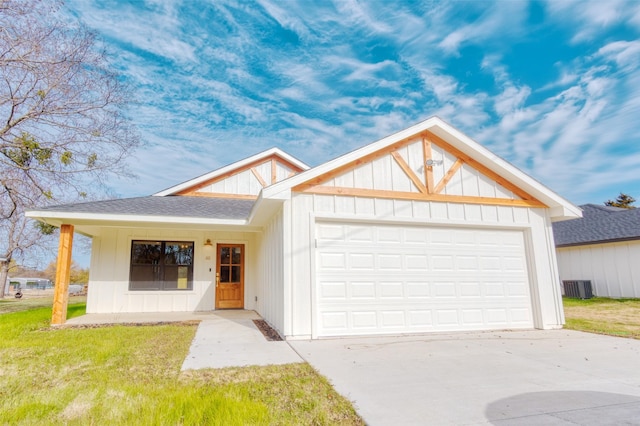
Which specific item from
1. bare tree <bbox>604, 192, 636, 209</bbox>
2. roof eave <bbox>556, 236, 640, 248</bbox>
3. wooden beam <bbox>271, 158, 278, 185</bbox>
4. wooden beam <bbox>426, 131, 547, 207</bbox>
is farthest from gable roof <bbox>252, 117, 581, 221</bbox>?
A: bare tree <bbox>604, 192, 636, 209</bbox>

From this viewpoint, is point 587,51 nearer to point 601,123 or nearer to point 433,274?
point 601,123

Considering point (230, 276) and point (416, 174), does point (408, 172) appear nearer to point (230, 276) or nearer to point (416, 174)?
point (416, 174)

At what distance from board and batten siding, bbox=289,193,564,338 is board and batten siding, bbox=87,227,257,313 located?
5061 millimetres

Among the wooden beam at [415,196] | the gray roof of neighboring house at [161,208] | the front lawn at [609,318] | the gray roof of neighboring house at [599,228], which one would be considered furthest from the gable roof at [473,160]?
the gray roof of neighboring house at [599,228]

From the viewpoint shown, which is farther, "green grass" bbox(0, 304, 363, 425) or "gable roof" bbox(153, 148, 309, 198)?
"gable roof" bbox(153, 148, 309, 198)

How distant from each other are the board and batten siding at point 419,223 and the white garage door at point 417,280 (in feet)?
0.57

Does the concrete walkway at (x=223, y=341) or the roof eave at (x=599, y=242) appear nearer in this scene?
the concrete walkway at (x=223, y=341)

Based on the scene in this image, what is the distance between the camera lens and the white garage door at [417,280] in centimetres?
679

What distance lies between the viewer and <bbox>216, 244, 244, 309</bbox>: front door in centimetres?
1124

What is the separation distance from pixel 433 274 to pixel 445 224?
3.66ft

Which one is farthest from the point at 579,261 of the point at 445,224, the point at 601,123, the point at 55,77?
the point at 55,77

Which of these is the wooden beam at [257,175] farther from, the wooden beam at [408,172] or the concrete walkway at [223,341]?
the wooden beam at [408,172]

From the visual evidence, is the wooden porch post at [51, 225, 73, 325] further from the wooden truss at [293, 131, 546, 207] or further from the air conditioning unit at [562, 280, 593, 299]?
the air conditioning unit at [562, 280, 593, 299]

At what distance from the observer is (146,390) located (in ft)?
11.8
